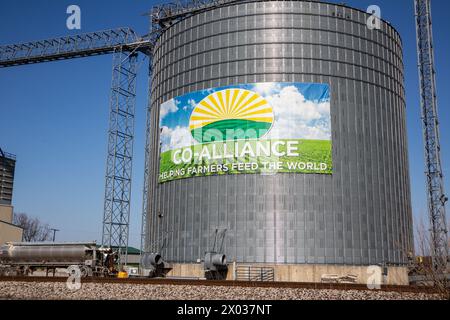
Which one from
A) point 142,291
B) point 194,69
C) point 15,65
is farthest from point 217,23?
point 15,65

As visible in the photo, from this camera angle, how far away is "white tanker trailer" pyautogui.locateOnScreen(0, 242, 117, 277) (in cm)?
3662

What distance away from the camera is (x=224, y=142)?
40.5 metres

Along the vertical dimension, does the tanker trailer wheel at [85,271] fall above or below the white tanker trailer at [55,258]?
below

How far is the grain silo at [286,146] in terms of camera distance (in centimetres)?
3872

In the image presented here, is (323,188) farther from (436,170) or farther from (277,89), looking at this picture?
(436,170)

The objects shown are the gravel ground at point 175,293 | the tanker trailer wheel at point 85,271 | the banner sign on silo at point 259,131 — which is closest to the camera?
the gravel ground at point 175,293

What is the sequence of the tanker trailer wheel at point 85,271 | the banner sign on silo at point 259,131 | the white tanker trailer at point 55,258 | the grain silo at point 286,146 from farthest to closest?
the banner sign on silo at point 259,131 < the grain silo at point 286,146 < the white tanker trailer at point 55,258 < the tanker trailer wheel at point 85,271

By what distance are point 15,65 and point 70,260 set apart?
152 ft

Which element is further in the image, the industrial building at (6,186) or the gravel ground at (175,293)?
the industrial building at (6,186)

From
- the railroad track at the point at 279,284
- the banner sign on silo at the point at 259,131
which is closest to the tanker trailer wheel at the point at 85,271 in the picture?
the railroad track at the point at 279,284

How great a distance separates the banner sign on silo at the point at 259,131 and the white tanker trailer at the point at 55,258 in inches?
392

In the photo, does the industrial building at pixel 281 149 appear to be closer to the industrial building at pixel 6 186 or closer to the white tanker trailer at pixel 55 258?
the white tanker trailer at pixel 55 258
